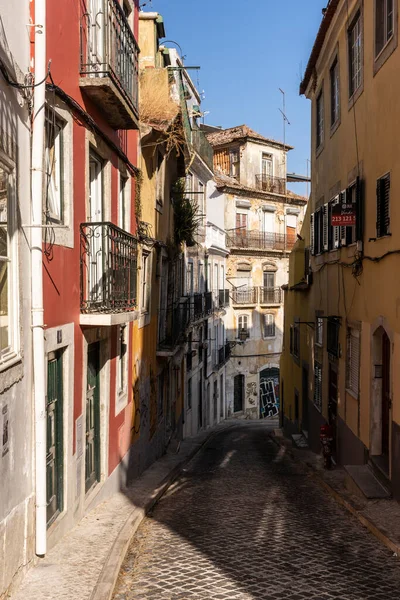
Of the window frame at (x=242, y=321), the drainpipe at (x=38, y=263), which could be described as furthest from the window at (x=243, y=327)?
the drainpipe at (x=38, y=263)

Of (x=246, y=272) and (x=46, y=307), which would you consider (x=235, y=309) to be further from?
(x=46, y=307)

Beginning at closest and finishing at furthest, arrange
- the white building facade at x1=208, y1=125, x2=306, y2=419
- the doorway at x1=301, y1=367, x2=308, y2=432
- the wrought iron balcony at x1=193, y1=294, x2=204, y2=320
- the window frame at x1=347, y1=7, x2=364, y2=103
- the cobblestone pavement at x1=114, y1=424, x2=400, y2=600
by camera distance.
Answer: the cobblestone pavement at x1=114, y1=424, x2=400, y2=600 < the window frame at x1=347, y1=7, x2=364, y2=103 < the doorway at x1=301, y1=367, x2=308, y2=432 < the wrought iron balcony at x1=193, y1=294, x2=204, y2=320 < the white building facade at x1=208, y1=125, x2=306, y2=419

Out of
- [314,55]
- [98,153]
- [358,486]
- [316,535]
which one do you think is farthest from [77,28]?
[314,55]

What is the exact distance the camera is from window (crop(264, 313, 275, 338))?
1763 inches

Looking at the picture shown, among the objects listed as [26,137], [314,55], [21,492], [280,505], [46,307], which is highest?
[314,55]

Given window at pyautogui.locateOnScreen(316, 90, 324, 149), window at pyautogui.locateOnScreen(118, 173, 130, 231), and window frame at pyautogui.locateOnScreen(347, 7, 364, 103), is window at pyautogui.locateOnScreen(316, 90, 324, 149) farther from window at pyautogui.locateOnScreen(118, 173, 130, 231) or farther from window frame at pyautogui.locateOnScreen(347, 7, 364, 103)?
window at pyautogui.locateOnScreen(118, 173, 130, 231)

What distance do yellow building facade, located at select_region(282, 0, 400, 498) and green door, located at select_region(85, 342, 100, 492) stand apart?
455 centimetres

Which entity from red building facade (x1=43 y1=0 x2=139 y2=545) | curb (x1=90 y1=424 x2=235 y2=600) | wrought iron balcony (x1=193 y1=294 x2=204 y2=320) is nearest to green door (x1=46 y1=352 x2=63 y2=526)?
red building facade (x1=43 y1=0 x2=139 y2=545)

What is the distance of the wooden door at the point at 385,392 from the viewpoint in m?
12.5

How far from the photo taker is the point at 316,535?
9.34m

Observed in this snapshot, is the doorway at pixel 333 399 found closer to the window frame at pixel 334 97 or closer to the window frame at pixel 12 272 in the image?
the window frame at pixel 334 97

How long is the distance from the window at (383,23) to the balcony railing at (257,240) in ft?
Answer: 94.8

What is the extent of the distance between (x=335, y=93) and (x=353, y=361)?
6.60 m

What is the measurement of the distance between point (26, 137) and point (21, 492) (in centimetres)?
336
